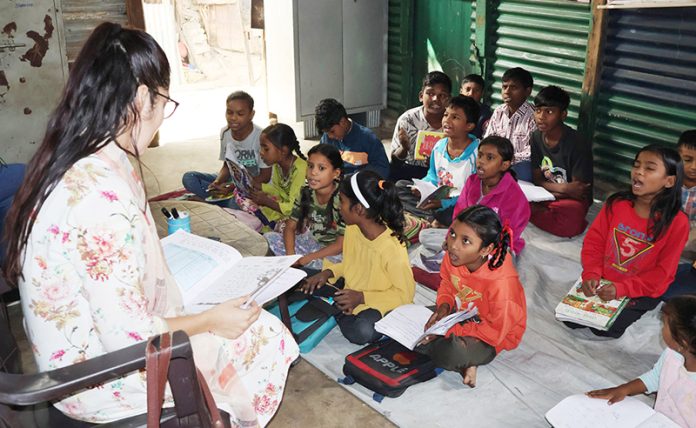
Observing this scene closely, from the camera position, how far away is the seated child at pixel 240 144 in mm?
4297

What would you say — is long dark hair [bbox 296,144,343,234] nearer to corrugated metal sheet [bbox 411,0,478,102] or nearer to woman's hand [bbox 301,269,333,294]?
woman's hand [bbox 301,269,333,294]

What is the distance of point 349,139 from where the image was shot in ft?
14.6

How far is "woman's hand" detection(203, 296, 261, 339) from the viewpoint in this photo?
1.65 meters

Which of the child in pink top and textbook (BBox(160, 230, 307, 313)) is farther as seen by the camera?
the child in pink top

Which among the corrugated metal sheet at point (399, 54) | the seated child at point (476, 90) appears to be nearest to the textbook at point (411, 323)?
the seated child at point (476, 90)

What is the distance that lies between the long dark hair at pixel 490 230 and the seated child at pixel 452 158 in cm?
145

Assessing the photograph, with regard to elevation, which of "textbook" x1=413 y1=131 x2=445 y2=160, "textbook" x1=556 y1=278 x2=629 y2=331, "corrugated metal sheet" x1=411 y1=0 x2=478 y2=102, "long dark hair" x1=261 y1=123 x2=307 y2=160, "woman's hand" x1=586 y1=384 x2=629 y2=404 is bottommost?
"woman's hand" x1=586 y1=384 x2=629 y2=404

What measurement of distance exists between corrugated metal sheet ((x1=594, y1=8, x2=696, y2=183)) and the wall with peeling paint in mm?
4280

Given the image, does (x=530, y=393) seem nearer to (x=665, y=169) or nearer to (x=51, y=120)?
(x=665, y=169)

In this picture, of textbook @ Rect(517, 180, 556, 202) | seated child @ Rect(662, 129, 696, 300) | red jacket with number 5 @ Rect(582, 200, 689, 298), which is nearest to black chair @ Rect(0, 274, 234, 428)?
red jacket with number 5 @ Rect(582, 200, 689, 298)

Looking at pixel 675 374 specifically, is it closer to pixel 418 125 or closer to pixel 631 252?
pixel 631 252

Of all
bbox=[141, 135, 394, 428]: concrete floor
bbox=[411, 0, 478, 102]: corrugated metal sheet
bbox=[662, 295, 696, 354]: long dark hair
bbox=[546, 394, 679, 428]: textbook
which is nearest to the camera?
bbox=[662, 295, 696, 354]: long dark hair

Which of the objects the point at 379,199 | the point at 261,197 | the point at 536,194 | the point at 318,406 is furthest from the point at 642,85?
the point at 318,406

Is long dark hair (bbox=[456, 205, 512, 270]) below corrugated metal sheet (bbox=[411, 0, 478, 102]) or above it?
below
